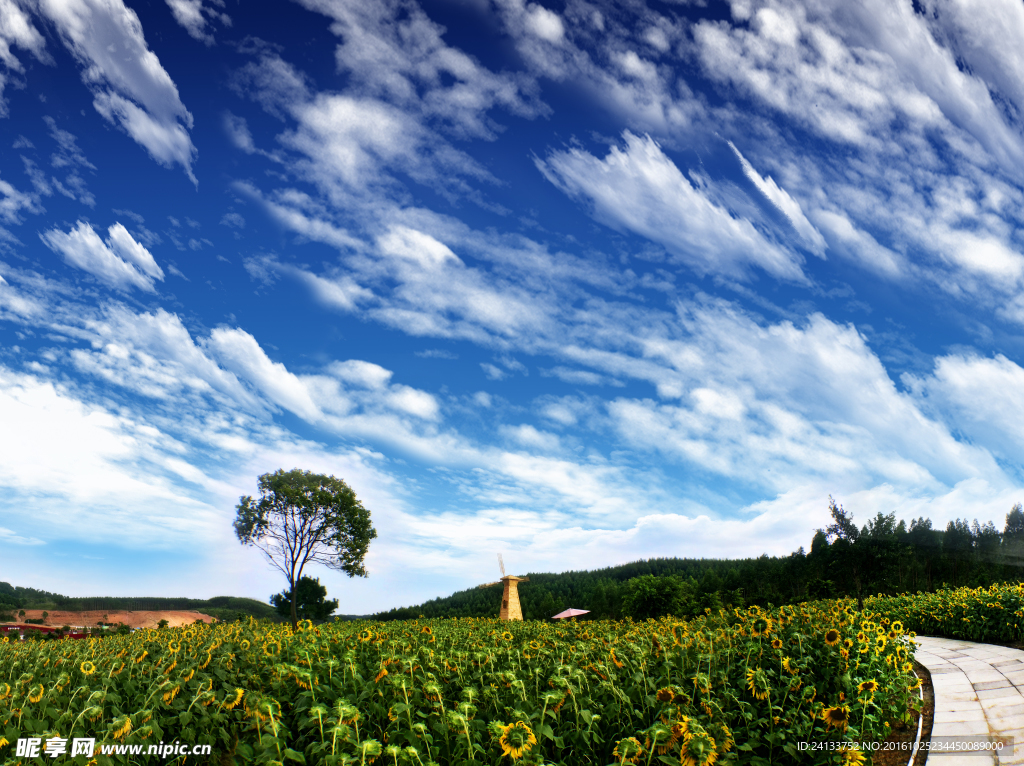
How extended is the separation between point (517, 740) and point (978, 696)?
6197mm

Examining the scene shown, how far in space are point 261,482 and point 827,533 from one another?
3330 centimetres

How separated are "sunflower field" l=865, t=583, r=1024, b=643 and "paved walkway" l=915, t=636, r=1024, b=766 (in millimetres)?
951

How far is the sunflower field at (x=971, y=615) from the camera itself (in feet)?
32.9

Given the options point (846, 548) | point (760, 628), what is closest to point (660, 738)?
point (760, 628)

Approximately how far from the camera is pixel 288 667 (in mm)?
5164

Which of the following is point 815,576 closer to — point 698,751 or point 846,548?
point 846,548

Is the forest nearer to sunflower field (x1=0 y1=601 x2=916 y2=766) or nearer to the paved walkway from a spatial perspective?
the paved walkway

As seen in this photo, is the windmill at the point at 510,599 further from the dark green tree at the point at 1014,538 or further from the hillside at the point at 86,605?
the dark green tree at the point at 1014,538

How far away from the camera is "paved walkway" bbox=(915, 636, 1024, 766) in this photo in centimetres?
471

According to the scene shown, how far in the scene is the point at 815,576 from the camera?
37656 mm

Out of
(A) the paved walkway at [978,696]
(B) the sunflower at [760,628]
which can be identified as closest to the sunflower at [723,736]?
(A) the paved walkway at [978,696]

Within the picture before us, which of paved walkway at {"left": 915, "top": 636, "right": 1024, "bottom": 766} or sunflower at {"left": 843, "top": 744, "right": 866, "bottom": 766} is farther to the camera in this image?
paved walkway at {"left": 915, "top": 636, "right": 1024, "bottom": 766}

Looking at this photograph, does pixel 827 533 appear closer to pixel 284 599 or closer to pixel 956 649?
pixel 956 649

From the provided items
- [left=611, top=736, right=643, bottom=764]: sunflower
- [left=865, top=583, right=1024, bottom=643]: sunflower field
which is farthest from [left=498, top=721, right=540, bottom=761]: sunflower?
[left=865, top=583, right=1024, bottom=643]: sunflower field
